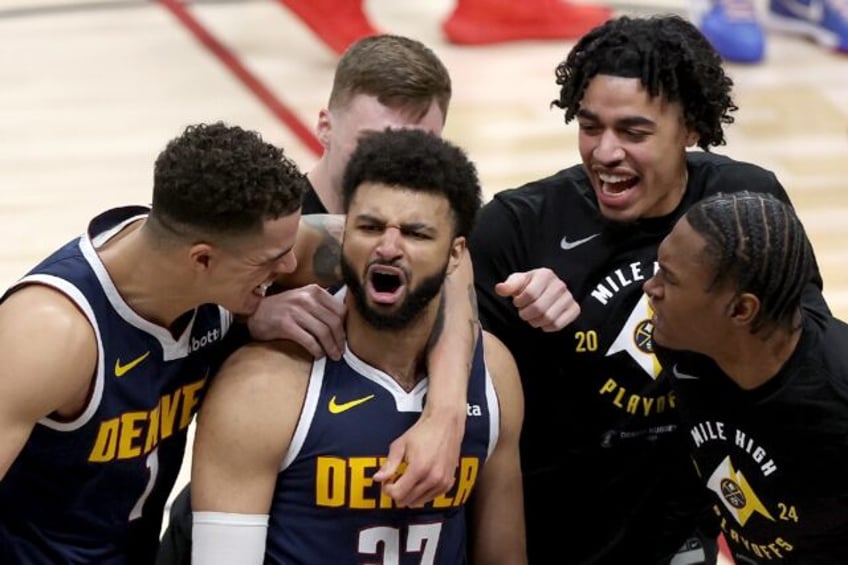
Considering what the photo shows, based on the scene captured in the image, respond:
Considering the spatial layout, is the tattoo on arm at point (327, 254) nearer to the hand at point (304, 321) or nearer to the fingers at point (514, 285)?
the hand at point (304, 321)

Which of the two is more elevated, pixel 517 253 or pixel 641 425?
pixel 517 253

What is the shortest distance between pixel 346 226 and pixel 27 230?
3.39m

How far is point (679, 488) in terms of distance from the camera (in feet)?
12.1

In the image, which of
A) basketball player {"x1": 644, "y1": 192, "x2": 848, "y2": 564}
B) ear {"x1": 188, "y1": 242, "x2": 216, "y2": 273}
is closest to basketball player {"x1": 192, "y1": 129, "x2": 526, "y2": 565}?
ear {"x1": 188, "y1": 242, "x2": 216, "y2": 273}

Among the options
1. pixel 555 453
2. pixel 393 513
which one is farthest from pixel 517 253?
pixel 393 513

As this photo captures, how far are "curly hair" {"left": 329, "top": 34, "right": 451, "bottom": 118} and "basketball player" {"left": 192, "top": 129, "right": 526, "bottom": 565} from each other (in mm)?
442

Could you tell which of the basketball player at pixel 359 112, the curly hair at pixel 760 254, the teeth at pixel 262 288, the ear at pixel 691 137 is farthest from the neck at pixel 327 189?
the curly hair at pixel 760 254

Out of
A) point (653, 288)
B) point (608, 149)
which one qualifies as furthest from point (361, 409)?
point (608, 149)

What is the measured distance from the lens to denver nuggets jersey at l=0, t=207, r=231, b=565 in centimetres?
305

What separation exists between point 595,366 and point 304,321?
73 centimetres

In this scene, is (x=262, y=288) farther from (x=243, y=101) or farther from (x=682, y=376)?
(x=243, y=101)

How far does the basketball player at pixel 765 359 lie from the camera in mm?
3027

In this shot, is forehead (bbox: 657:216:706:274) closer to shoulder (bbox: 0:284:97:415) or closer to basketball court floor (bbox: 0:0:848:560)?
shoulder (bbox: 0:284:97:415)

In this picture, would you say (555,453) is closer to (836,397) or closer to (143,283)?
(836,397)
